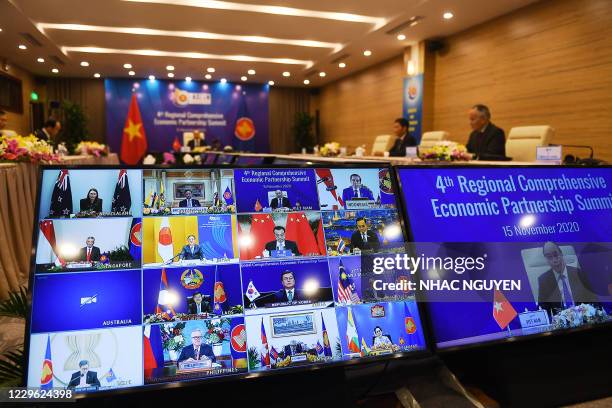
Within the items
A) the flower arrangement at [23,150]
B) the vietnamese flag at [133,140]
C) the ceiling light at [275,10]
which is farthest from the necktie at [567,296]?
the vietnamese flag at [133,140]

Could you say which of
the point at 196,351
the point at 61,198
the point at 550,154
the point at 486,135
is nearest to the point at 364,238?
the point at 196,351

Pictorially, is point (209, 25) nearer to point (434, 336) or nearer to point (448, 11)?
point (448, 11)

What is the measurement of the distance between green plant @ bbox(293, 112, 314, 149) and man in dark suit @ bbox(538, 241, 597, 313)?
40.9 ft

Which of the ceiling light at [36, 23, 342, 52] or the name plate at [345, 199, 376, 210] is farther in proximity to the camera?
the ceiling light at [36, 23, 342, 52]

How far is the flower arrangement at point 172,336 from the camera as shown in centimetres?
85

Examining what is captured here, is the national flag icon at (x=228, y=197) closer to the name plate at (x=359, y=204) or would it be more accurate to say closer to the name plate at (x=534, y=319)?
the name plate at (x=359, y=204)

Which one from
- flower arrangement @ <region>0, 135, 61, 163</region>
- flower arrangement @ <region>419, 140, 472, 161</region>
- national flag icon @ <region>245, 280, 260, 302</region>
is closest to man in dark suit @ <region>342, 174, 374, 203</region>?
national flag icon @ <region>245, 280, 260, 302</region>

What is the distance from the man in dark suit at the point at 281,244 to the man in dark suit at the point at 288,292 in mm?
55

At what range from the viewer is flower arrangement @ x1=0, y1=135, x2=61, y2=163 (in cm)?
315

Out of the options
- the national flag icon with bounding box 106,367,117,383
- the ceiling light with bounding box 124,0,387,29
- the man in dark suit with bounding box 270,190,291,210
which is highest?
the ceiling light with bounding box 124,0,387,29

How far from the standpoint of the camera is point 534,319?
42.6 inches

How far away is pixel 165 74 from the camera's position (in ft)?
36.5

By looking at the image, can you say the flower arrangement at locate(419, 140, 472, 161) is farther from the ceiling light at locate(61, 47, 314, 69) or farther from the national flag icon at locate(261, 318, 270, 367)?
the ceiling light at locate(61, 47, 314, 69)

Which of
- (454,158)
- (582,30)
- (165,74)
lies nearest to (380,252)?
(454,158)
